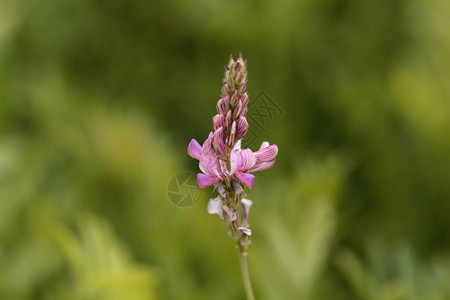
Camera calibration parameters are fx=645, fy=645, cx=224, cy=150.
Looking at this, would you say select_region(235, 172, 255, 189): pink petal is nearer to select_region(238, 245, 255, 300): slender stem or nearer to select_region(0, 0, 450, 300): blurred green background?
select_region(238, 245, 255, 300): slender stem

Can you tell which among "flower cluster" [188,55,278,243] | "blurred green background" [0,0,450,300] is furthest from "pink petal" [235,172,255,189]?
"blurred green background" [0,0,450,300]

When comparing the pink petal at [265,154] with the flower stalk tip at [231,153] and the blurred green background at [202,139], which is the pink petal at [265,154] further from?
the blurred green background at [202,139]

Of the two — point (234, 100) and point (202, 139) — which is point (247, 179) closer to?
point (234, 100)

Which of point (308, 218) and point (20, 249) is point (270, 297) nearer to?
point (308, 218)

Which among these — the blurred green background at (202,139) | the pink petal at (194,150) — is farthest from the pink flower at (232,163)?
the blurred green background at (202,139)

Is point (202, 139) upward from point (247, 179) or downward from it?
upward

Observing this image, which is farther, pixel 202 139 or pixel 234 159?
pixel 202 139

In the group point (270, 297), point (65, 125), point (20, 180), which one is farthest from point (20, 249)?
point (270, 297)

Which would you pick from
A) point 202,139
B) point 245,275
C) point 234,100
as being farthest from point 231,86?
point 202,139
